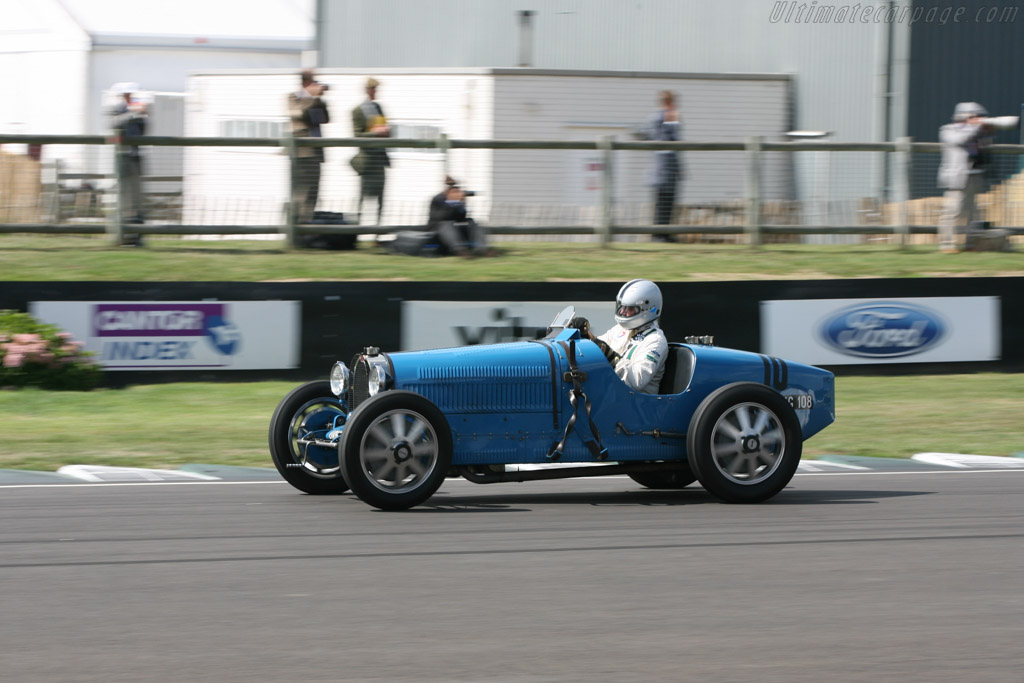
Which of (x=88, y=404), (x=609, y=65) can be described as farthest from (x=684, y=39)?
Answer: (x=88, y=404)

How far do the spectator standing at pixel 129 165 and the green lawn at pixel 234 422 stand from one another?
151 inches

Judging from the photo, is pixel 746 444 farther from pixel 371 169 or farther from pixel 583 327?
pixel 371 169

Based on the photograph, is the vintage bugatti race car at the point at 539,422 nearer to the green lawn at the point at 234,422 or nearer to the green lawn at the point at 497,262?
the green lawn at the point at 234,422

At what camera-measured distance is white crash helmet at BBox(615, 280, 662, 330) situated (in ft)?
26.2

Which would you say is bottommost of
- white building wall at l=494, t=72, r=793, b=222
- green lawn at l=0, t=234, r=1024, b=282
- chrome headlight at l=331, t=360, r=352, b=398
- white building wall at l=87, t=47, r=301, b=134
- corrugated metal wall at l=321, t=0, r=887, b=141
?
chrome headlight at l=331, t=360, r=352, b=398

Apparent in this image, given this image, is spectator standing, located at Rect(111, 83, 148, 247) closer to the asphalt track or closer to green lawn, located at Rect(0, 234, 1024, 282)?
green lawn, located at Rect(0, 234, 1024, 282)

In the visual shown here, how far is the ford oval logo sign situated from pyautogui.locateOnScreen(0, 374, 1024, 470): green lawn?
32 cm

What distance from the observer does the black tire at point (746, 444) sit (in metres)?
7.63

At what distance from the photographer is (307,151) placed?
16.0m

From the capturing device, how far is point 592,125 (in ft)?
67.6

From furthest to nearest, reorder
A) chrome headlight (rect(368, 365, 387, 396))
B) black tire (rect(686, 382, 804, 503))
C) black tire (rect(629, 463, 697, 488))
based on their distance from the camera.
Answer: black tire (rect(629, 463, 697, 488)) → black tire (rect(686, 382, 804, 503)) → chrome headlight (rect(368, 365, 387, 396))

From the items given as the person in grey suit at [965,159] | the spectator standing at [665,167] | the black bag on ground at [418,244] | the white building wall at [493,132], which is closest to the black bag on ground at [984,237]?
the person in grey suit at [965,159]

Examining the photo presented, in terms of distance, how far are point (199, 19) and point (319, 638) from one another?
63.0 feet

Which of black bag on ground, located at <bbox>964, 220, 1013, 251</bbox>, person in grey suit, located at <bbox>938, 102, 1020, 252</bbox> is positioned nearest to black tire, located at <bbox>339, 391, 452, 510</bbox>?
person in grey suit, located at <bbox>938, 102, 1020, 252</bbox>
